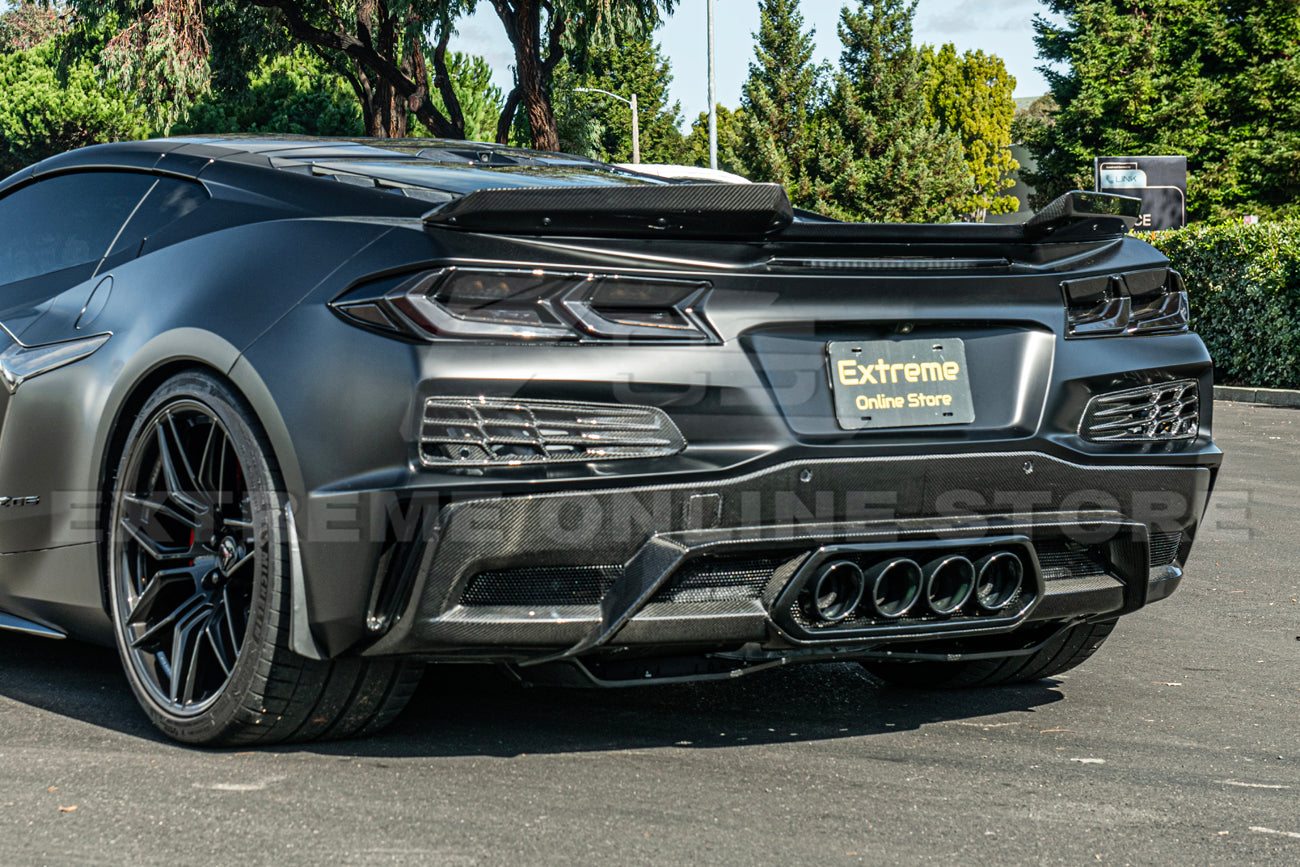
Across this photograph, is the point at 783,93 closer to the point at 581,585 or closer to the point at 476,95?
the point at 476,95

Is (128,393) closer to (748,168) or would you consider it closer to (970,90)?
(748,168)

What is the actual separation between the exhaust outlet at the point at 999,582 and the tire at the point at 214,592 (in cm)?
122

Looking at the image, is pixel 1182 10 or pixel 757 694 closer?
pixel 757 694

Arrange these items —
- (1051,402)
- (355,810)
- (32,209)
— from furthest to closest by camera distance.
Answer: (32,209)
(1051,402)
(355,810)

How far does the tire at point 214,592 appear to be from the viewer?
2.97m

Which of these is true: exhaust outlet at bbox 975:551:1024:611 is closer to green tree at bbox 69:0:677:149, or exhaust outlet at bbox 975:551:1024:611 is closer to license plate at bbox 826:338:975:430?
license plate at bbox 826:338:975:430

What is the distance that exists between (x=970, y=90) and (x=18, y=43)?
41.3 meters

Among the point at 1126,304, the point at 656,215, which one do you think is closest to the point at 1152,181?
the point at 1126,304

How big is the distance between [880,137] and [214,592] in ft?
172

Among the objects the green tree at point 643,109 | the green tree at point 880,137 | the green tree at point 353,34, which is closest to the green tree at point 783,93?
the green tree at point 880,137

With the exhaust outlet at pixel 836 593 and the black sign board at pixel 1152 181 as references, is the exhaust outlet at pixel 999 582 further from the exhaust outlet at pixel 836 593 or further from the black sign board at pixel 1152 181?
the black sign board at pixel 1152 181

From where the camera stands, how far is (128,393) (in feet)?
11.1

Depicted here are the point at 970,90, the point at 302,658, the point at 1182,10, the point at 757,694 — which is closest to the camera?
the point at 302,658

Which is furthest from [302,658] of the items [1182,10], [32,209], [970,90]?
[970,90]
